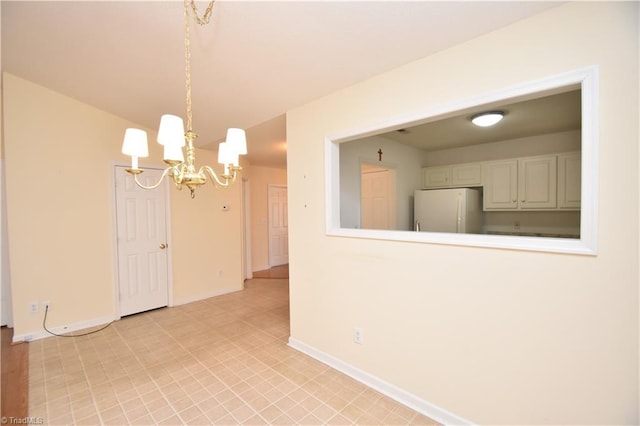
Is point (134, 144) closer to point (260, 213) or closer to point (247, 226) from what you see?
point (247, 226)

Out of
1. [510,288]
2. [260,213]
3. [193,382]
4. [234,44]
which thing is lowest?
[193,382]

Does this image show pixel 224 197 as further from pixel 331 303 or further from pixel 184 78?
pixel 331 303

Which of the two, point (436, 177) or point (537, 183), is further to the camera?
point (436, 177)

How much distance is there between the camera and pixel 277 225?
6.80m

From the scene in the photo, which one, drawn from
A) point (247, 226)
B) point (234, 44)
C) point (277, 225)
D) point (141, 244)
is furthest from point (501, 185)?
point (141, 244)

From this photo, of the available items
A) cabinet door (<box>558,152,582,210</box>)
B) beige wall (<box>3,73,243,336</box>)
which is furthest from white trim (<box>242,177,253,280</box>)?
cabinet door (<box>558,152,582,210</box>)

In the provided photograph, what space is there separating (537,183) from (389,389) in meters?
3.10

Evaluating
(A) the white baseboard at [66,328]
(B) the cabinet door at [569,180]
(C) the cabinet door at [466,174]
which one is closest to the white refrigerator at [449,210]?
(C) the cabinet door at [466,174]

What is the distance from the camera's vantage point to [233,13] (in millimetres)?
1727

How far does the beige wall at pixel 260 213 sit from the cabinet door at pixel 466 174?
409 cm

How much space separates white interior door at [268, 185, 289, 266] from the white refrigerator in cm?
353

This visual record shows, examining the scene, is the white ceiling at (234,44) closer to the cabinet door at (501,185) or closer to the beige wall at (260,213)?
the cabinet door at (501,185)

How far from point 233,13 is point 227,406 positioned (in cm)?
274

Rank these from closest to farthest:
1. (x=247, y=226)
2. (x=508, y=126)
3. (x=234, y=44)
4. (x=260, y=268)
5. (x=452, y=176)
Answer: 1. (x=234, y=44)
2. (x=508, y=126)
3. (x=452, y=176)
4. (x=247, y=226)
5. (x=260, y=268)
